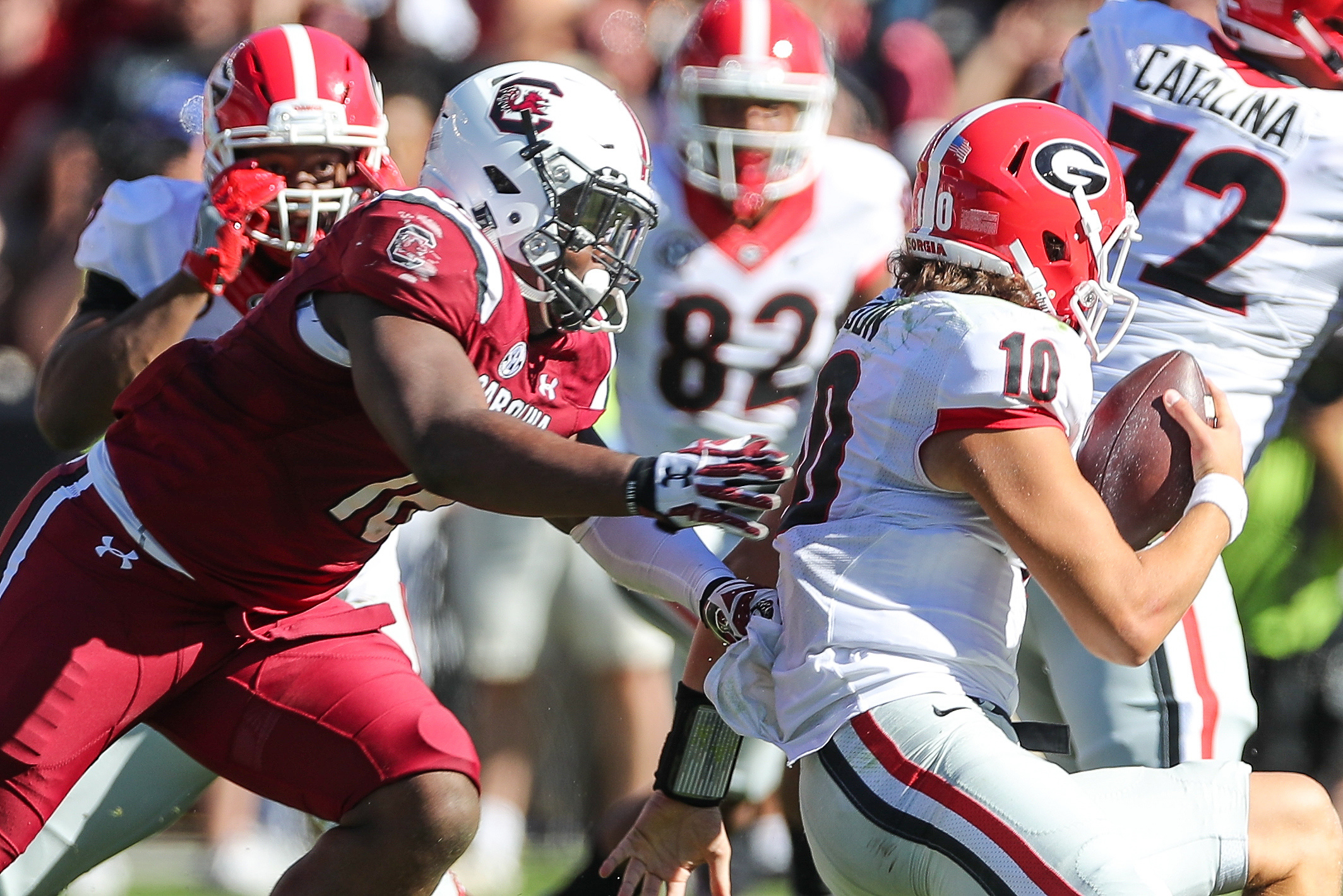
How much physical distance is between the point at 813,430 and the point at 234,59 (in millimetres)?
1624

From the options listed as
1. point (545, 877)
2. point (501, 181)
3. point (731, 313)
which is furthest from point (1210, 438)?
point (545, 877)

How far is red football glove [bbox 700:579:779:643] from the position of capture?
2.54 m

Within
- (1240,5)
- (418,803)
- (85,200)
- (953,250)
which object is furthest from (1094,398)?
(85,200)

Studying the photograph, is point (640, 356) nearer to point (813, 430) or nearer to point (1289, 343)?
point (1289, 343)

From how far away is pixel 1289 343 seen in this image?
3.51 meters

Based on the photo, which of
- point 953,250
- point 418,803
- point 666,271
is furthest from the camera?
point 666,271

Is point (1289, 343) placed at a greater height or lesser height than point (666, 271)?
greater

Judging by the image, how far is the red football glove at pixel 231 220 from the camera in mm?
3227

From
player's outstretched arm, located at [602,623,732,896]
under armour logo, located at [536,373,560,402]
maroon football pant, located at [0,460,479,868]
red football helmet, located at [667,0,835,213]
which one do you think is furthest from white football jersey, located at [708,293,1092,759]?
red football helmet, located at [667,0,835,213]

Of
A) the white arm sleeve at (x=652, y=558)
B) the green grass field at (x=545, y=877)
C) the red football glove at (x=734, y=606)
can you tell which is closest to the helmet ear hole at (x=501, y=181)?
the white arm sleeve at (x=652, y=558)

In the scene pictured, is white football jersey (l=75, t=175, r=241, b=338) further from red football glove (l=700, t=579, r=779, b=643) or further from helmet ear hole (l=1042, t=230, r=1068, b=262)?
helmet ear hole (l=1042, t=230, r=1068, b=262)

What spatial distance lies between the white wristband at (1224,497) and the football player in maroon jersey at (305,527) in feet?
2.39

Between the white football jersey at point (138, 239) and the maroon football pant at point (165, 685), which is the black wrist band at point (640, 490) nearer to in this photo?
the maroon football pant at point (165, 685)

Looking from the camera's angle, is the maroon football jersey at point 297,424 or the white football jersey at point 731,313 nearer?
the maroon football jersey at point 297,424
